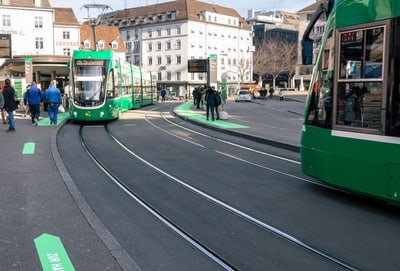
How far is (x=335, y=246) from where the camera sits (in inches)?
212

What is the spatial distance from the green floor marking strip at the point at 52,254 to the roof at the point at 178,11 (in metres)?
93.2

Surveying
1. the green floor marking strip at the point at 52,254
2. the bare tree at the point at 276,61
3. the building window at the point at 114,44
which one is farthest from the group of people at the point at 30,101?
the bare tree at the point at 276,61

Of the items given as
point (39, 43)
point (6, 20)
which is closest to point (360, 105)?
point (39, 43)

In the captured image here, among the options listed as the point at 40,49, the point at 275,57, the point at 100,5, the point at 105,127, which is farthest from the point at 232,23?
the point at 105,127

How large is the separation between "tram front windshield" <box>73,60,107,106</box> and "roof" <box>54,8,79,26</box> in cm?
5673

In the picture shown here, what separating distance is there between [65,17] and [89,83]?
59.4m

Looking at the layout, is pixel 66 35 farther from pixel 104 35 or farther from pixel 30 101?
pixel 30 101

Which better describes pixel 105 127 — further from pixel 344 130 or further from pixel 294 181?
pixel 344 130

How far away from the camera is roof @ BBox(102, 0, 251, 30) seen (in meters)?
97.3

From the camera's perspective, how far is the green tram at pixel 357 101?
624 centimetres

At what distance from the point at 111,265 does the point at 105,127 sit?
16626 millimetres

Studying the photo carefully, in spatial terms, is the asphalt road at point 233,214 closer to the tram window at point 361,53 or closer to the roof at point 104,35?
the tram window at point 361,53

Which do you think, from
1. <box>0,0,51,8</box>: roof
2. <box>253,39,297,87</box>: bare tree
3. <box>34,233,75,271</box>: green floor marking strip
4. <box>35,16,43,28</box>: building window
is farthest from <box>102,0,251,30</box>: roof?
<box>34,233,75,271</box>: green floor marking strip

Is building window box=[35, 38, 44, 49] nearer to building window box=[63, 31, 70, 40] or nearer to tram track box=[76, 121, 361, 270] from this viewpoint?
building window box=[63, 31, 70, 40]
